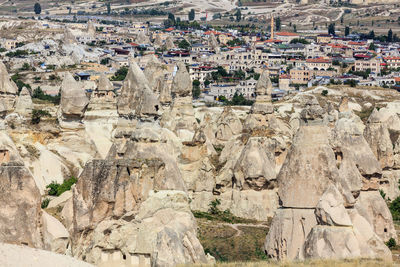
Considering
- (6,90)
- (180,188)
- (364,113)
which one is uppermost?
(180,188)

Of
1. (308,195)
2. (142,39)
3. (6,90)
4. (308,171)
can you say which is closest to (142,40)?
(142,39)

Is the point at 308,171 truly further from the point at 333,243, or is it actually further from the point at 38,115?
the point at 38,115

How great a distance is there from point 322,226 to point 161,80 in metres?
32.1

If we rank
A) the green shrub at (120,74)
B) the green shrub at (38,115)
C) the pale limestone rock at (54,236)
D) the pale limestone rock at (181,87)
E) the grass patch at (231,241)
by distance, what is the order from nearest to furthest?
the pale limestone rock at (54,236), the grass patch at (231,241), the green shrub at (38,115), the pale limestone rock at (181,87), the green shrub at (120,74)

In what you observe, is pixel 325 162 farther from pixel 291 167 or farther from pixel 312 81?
pixel 312 81

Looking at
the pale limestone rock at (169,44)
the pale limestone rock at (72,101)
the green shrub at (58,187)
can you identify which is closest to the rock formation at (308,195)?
the green shrub at (58,187)

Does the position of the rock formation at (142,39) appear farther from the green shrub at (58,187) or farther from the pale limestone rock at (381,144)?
the green shrub at (58,187)

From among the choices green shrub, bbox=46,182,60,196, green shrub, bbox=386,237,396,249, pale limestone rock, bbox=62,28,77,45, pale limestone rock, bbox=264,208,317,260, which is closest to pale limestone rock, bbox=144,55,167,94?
green shrub, bbox=46,182,60,196

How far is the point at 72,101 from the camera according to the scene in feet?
116

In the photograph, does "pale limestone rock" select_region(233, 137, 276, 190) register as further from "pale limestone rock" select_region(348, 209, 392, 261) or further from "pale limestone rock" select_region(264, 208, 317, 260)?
"pale limestone rock" select_region(348, 209, 392, 261)

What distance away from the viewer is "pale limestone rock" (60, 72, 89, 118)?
3547 centimetres

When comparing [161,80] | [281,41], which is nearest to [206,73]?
[281,41]

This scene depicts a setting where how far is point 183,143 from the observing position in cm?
3362

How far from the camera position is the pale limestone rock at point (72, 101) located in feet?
116
